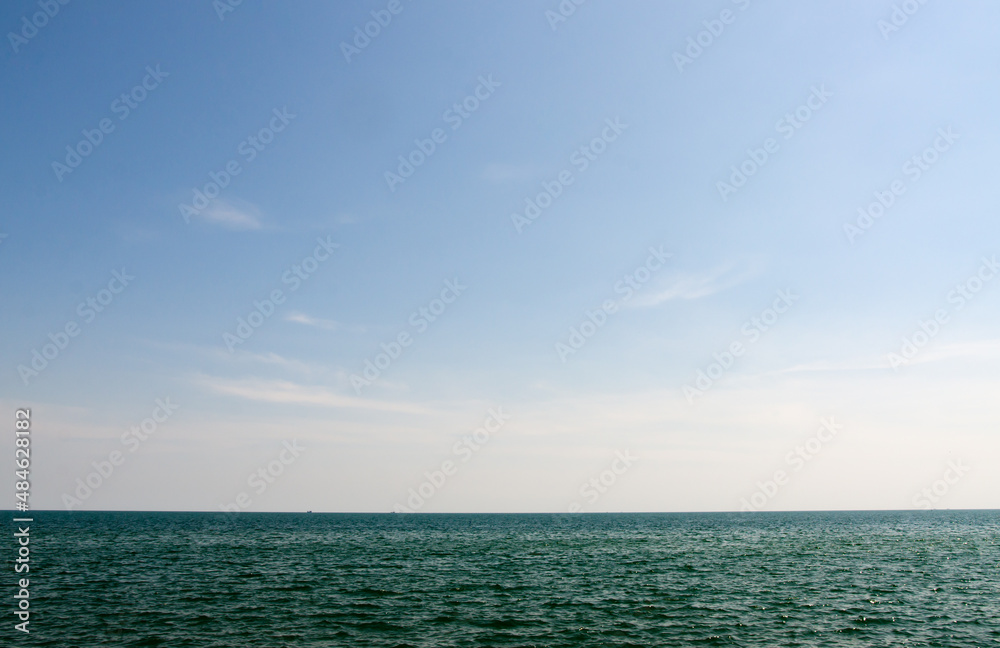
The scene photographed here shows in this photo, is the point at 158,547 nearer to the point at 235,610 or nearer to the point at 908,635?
the point at 235,610

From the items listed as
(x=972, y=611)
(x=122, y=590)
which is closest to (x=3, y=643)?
(x=122, y=590)

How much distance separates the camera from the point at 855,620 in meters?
32.7

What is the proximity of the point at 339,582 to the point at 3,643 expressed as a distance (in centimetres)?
2202

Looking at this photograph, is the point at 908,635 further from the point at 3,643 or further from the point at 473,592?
the point at 3,643

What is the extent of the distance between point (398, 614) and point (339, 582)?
13.8 meters

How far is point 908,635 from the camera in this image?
2973 centimetres

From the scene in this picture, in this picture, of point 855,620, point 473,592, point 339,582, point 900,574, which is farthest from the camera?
point 900,574

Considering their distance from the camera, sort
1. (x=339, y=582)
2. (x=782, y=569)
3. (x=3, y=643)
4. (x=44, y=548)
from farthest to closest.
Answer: (x=44, y=548) < (x=782, y=569) < (x=339, y=582) < (x=3, y=643)

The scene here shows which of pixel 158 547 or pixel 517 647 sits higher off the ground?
pixel 517 647

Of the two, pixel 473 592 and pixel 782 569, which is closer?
pixel 473 592

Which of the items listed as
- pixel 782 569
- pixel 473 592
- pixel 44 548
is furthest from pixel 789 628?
pixel 44 548

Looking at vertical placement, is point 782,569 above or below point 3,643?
below

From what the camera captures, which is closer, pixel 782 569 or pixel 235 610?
pixel 235 610

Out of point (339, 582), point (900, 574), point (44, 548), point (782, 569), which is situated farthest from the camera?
point (44, 548)
